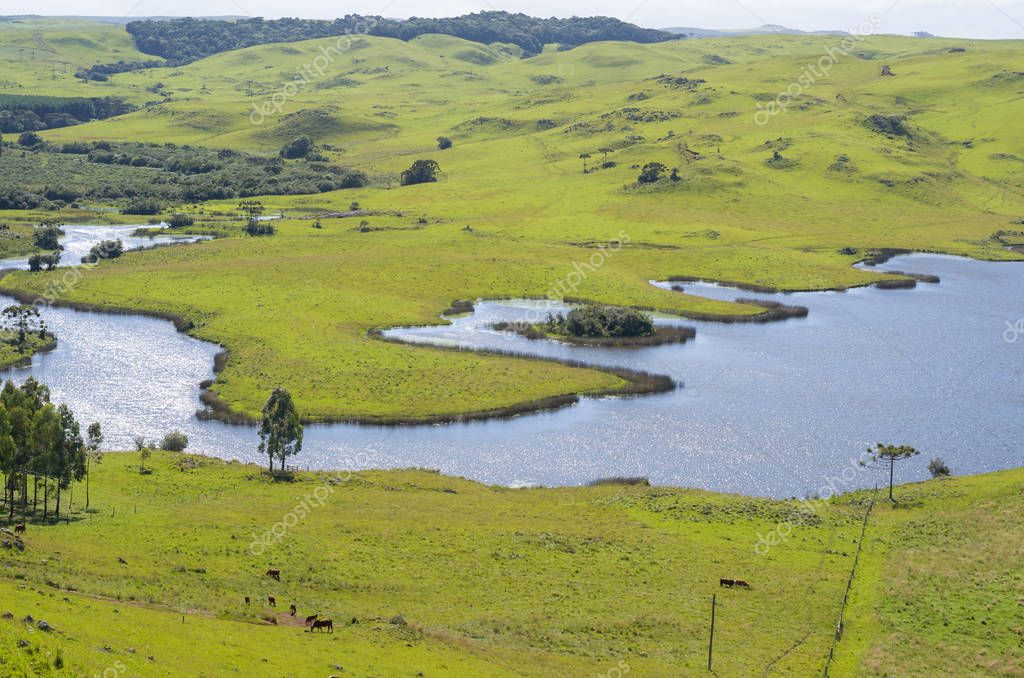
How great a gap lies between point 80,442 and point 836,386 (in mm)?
78067

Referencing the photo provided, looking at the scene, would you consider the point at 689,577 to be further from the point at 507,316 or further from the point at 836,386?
the point at 507,316

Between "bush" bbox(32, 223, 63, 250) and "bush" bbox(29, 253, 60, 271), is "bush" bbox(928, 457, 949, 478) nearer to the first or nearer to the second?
"bush" bbox(29, 253, 60, 271)

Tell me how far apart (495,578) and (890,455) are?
38.2 metres

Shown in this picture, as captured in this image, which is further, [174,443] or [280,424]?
[174,443]

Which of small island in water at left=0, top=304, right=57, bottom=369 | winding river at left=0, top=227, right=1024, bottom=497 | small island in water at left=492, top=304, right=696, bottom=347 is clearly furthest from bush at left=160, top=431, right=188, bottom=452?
small island in water at left=492, top=304, right=696, bottom=347

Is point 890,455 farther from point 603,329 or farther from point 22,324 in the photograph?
point 22,324

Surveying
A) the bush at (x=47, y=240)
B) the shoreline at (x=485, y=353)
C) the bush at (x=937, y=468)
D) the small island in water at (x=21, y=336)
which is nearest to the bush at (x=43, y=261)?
the shoreline at (x=485, y=353)

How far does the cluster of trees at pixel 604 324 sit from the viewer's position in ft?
446

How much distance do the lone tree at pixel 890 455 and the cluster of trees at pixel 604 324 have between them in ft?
138

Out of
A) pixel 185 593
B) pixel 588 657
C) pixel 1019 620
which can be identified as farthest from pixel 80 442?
pixel 1019 620

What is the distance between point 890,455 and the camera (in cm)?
8900

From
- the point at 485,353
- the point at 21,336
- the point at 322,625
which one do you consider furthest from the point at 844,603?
the point at 21,336

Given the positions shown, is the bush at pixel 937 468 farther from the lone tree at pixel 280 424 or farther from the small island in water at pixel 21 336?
the small island in water at pixel 21 336

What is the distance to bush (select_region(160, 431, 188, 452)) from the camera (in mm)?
92625
